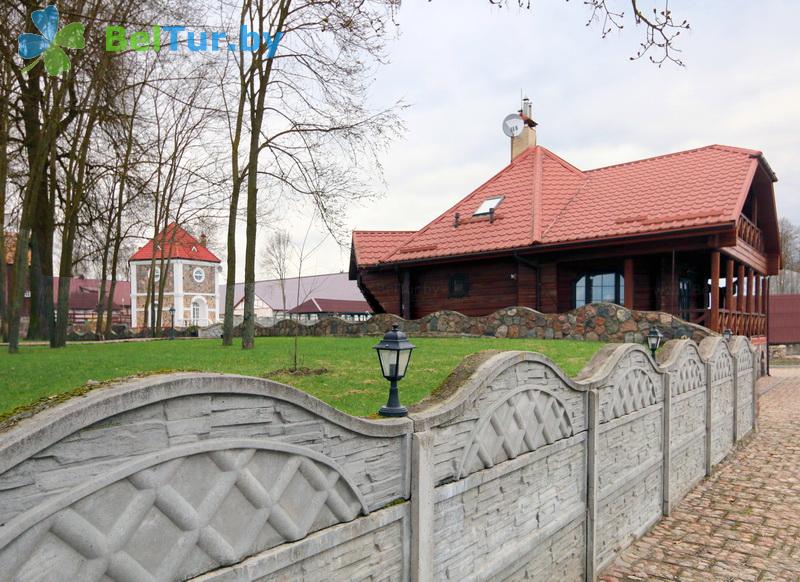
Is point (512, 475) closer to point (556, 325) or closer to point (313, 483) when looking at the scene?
point (313, 483)

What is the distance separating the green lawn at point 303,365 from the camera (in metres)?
5.45

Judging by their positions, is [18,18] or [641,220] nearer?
[18,18]

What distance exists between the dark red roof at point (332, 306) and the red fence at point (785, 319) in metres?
24.3

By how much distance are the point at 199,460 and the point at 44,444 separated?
0.52m

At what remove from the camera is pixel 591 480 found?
4.90m

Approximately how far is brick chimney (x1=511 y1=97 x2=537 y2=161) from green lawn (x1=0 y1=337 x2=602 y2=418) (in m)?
12.9

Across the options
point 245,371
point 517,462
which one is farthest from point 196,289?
point 517,462

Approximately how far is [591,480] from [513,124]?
62.8ft

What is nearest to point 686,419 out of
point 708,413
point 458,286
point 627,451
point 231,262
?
point 708,413

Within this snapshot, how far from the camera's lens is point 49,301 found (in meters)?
14.7

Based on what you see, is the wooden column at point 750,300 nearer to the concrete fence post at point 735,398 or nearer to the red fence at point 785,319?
the concrete fence post at point 735,398

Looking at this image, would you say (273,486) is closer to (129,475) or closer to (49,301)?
(129,475)

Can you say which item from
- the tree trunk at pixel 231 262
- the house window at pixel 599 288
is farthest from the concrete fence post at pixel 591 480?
the house window at pixel 599 288

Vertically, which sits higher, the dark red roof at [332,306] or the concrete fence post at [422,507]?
the dark red roof at [332,306]
